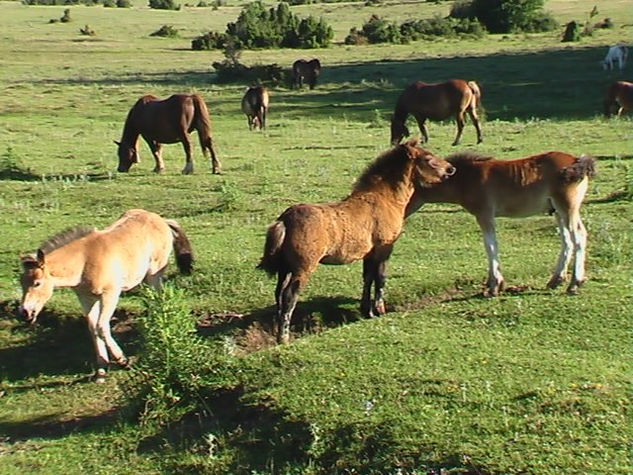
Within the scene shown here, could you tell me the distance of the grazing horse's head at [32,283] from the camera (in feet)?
29.3

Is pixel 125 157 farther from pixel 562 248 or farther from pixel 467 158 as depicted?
pixel 562 248

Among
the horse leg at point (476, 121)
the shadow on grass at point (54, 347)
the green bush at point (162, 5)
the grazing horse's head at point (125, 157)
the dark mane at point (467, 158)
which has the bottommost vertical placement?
the shadow on grass at point (54, 347)

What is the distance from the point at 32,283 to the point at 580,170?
530 centimetres

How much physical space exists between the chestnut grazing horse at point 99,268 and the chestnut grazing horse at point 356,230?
4.69ft

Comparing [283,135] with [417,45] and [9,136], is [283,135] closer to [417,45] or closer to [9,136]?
[9,136]

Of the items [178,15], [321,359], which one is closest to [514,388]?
[321,359]

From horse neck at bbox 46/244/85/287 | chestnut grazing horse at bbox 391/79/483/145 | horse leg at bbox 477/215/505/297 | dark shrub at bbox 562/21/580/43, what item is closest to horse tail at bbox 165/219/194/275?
horse neck at bbox 46/244/85/287

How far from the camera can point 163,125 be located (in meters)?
19.2

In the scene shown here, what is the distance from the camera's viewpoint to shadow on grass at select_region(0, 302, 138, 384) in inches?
402

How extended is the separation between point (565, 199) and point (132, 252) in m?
4.35

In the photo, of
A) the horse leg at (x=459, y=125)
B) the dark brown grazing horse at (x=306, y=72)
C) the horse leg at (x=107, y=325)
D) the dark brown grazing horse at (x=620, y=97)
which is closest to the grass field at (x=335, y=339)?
the horse leg at (x=107, y=325)

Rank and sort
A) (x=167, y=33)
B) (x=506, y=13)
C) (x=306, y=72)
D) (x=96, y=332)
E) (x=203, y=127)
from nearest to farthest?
(x=96, y=332) → (x=203, y=127) → (x=306, y=72) → (x=506, y=13) → (x=167, y=33)

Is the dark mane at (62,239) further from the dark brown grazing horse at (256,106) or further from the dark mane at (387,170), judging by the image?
the dark brown grazing horse at (256,106)

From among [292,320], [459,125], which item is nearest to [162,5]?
[459,125]
